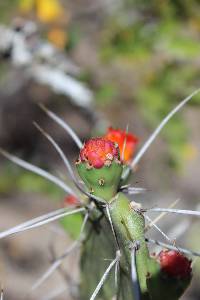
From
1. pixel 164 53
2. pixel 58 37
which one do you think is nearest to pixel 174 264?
pixel 164 53

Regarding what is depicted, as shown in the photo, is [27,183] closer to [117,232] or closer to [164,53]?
[164,53]

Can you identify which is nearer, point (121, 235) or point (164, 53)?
point (121, 235)

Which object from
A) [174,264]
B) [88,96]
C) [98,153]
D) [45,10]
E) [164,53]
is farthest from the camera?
[45,10]

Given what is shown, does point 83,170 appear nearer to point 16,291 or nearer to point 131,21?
point 131,21

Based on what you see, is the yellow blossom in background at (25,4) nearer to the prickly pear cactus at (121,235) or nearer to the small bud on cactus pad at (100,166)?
the prickly pear cactus at (121,235)

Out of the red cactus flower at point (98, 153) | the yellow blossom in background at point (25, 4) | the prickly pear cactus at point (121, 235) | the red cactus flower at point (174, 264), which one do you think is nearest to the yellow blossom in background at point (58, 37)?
the yellow blossom in background at point (25, 4)

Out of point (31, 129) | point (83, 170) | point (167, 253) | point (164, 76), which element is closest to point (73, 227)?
point (167, 253)

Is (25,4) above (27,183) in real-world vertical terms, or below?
above
